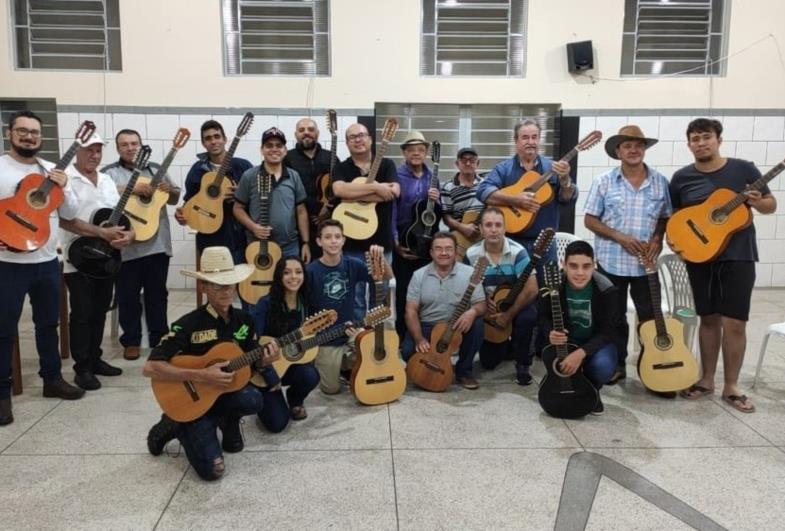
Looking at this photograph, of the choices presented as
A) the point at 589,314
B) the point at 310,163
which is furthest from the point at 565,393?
the point at 310,163

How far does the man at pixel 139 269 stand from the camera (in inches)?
150

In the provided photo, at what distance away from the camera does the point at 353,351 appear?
338 centimetres

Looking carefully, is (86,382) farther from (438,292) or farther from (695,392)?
(695,392)

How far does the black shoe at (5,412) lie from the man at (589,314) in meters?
2.73

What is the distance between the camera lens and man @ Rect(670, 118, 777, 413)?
10.1 feet

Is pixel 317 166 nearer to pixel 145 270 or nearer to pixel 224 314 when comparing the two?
pixel 145 270

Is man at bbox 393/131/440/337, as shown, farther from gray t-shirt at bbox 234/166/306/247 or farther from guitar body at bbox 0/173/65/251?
guitar body at bbox 0/173/65/251

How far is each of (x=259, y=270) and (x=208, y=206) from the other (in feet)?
2.11

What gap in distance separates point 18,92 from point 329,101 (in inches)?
114

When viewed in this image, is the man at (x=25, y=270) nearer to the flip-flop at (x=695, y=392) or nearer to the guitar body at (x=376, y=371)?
the guitar body at (x=376, y=371)

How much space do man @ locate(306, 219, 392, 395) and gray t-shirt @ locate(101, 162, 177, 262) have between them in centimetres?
121

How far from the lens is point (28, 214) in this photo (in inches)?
112

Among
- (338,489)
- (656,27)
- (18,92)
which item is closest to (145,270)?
(338,489)

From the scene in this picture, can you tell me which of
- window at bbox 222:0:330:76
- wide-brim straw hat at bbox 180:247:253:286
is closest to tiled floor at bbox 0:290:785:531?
wide-brim straw hat at bbox 180:247:253:286
